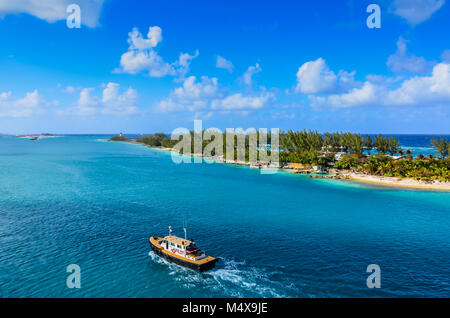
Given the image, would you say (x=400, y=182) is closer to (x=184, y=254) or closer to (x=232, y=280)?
(x=232, y=280)

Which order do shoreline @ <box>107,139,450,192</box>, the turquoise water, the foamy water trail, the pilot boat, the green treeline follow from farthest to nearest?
the green treeline < shoreline @ <box>107,139,450,192</box> < the pilot boat < the turquoise water < the foamy water trail

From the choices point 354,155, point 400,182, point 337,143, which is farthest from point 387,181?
point 337,143

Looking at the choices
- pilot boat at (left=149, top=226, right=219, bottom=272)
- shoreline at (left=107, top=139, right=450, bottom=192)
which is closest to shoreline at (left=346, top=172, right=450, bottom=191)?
shoreline at (left=107, top=139, right=450, bottom=192)

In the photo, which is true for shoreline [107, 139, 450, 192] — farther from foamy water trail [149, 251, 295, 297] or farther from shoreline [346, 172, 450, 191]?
foamy water trail [149, 251, 295, 297]

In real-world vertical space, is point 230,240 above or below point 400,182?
below

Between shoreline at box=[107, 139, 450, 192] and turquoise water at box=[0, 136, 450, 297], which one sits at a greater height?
shoreline at box=[107, 139, 450, 192]
